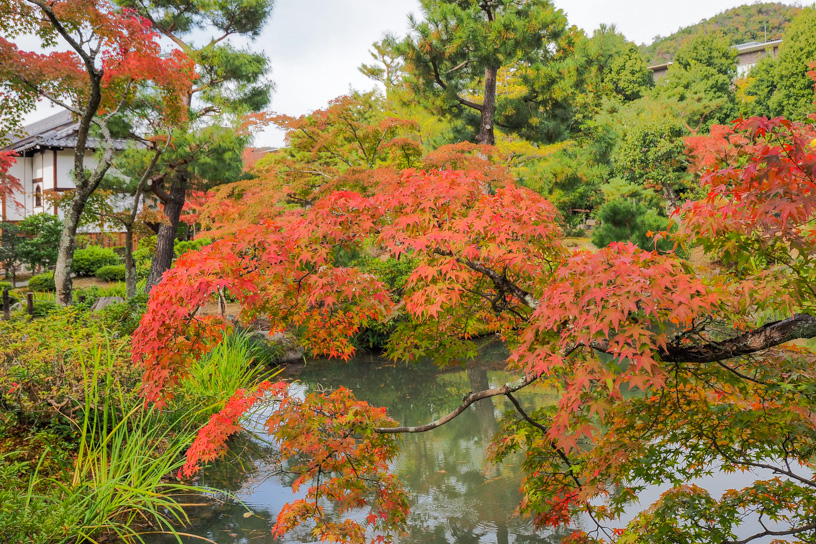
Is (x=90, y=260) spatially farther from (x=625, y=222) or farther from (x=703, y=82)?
(x=703, y=82)

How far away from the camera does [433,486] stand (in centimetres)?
422

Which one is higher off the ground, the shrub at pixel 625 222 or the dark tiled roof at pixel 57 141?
the dark tiled roof at pixel 57 141

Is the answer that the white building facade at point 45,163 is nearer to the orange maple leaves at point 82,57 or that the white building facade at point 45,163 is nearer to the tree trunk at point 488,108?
the orange maple leaves at point 82,57

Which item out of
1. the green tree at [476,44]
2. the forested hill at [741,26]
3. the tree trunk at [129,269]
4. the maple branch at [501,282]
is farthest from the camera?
the forested hill at [741,26]

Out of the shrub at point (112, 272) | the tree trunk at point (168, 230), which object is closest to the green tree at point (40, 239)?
the shrub at point (112, 272)

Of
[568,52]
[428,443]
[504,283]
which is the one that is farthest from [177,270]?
[568,52]

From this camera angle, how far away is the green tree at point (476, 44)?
26.5 ft

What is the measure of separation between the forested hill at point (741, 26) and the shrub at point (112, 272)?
32910mm

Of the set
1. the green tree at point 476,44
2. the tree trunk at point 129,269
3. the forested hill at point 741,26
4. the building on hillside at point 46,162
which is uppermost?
the forested hill at point 741,26

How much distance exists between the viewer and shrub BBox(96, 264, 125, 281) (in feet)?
43.3

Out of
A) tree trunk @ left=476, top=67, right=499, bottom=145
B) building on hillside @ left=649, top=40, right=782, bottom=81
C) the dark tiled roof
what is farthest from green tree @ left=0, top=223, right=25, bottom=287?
building on hillside @ left=649, top=40, right=782, bottom=81

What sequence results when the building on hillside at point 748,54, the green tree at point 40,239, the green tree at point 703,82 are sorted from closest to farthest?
the green tree at point 40,239 → the green tree at point 703,82 → the building on hillside at point 748,54

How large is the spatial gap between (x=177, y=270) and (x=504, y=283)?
146 centimetres

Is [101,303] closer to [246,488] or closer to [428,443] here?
[246,488]
